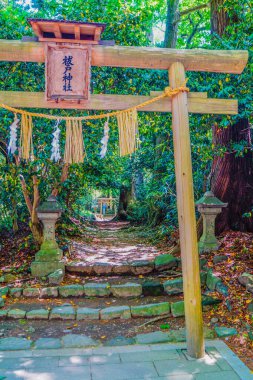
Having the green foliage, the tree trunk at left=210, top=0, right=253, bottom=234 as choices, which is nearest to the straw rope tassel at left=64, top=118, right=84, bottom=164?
the green foliage

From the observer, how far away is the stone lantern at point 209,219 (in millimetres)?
6496

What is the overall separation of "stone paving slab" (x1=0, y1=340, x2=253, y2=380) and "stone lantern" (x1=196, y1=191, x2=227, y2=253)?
2.76 m

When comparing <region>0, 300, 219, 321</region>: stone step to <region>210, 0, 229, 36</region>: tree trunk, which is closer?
<region>0, 300, 219, 321</region>: stone step

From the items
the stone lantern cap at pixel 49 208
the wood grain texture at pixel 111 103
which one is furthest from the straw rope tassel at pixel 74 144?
the stone lantern cap at pixel 49 208

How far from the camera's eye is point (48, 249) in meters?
6.39

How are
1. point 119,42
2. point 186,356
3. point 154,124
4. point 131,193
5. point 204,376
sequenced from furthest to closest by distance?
point 131,193 → point 154,124 → point 119,42 → point 186,356 → point 204,376

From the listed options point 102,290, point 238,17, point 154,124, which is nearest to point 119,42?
point 154,124

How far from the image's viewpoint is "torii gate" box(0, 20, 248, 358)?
353 cm

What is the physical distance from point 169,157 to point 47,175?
3.82 metres

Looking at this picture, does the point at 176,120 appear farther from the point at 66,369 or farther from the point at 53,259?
the point at 53,259

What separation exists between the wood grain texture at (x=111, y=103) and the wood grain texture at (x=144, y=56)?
14.8 inches

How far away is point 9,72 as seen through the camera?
5.83 metres

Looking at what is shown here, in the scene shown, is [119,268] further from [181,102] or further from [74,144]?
[181,102]

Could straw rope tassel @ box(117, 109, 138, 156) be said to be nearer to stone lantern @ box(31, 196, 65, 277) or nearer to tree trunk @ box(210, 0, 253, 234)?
stone lantern @ box(31, 196, 65, 277)
